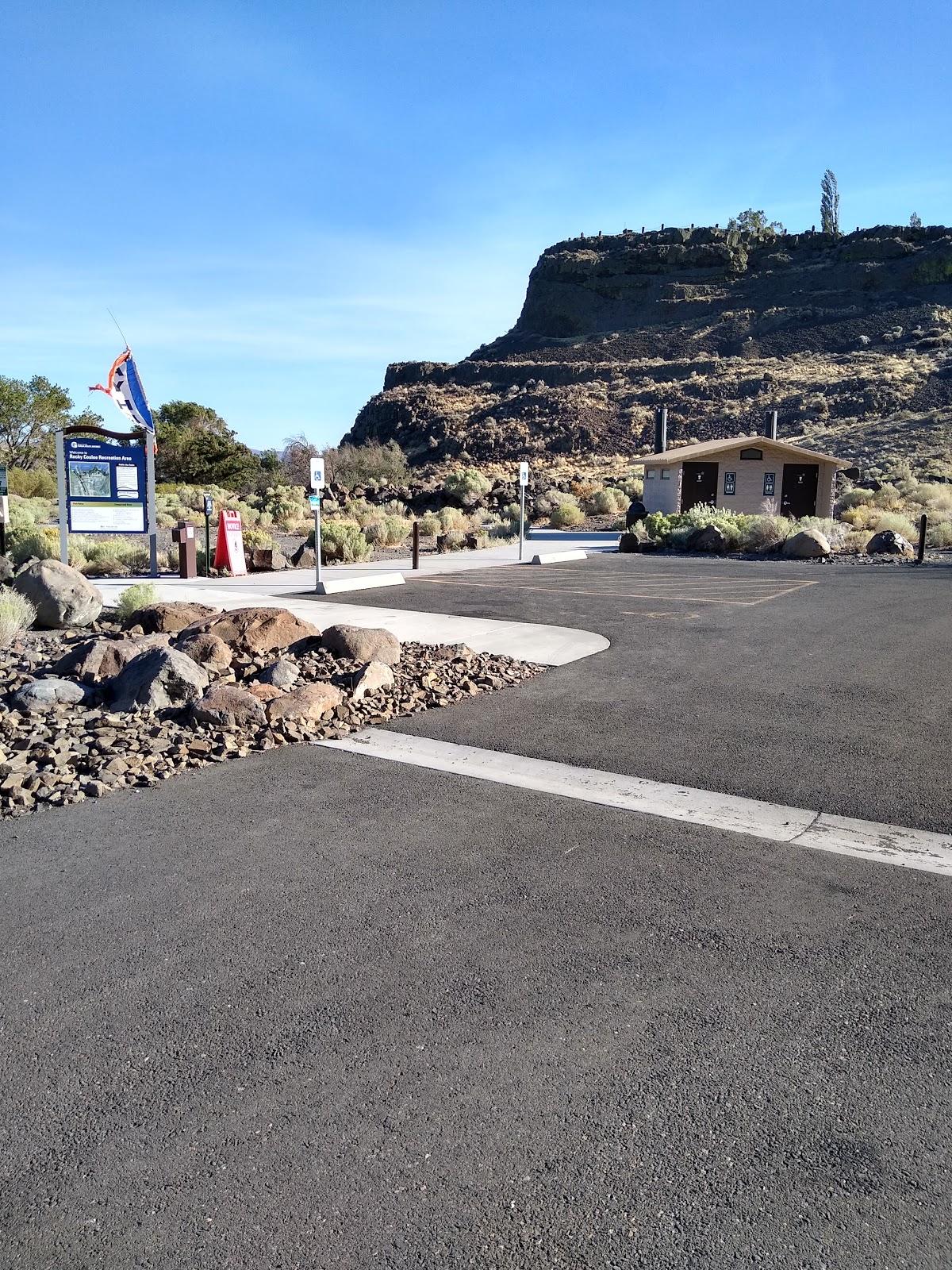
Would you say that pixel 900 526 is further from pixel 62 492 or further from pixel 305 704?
pixel 305 704

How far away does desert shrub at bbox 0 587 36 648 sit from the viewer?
11.9 meters

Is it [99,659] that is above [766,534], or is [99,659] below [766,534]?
below

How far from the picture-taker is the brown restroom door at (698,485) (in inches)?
1512

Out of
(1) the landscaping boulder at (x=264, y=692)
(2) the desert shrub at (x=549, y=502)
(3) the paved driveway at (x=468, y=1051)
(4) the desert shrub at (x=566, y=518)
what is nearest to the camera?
(3) the paved driveway at (x=468, y=1051)

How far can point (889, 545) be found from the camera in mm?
27516

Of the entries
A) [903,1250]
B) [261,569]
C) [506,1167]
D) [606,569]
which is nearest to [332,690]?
[506,1167]

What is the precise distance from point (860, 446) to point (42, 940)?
59.9 m

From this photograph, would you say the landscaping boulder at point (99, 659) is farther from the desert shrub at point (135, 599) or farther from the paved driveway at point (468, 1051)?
the desert shrub at point (135, 599)

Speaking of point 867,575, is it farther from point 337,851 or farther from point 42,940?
point 42,940

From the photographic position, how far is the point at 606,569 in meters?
23.6

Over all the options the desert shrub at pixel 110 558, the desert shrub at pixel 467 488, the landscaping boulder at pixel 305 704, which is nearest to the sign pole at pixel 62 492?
the desert shrub at pixel 110 558

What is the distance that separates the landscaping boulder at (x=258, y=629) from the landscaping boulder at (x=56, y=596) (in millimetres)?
3153

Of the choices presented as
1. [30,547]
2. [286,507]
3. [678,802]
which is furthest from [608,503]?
[678,802]

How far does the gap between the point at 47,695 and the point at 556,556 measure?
17731 millimetres
